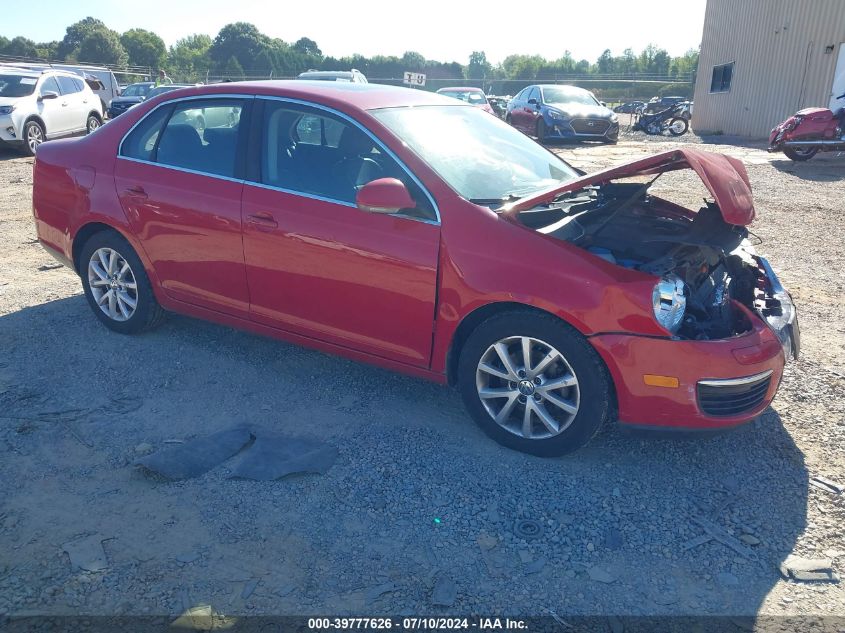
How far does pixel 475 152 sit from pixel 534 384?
1512mm

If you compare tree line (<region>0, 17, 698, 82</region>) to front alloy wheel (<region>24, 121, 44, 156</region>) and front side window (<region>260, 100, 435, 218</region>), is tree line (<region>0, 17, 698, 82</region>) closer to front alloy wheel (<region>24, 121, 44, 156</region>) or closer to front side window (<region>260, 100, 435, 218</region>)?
front alloy wheel (<region>24, 121, 44, 156</region>)

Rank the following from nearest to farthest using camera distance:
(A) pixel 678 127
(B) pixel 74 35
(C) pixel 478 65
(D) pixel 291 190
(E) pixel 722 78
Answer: (D) pixel 291 190, (A) pixel 678 127, (E) pixel 722 78, (B) pixel 74 35, (C) pixel 478 65

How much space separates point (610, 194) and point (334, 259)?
1.76 m

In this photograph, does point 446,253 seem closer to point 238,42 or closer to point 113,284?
point 113,284

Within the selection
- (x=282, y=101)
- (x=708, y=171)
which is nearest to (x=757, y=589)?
(x=708, y=171)

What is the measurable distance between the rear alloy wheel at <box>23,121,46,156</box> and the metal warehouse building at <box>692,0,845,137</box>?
18.5 metres

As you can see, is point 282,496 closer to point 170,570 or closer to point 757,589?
point 170,570

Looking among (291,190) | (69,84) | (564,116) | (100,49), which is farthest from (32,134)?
(100,49)

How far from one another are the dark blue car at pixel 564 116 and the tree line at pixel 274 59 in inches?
1202

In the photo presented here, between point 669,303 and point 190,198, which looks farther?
point 190,198

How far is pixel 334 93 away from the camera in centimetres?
417

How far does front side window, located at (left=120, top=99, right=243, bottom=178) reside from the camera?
14.1ft

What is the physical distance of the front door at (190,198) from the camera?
4.24 meters

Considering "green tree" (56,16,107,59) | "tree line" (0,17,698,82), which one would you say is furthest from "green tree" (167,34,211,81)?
"green tree" (56,16,107,59)
